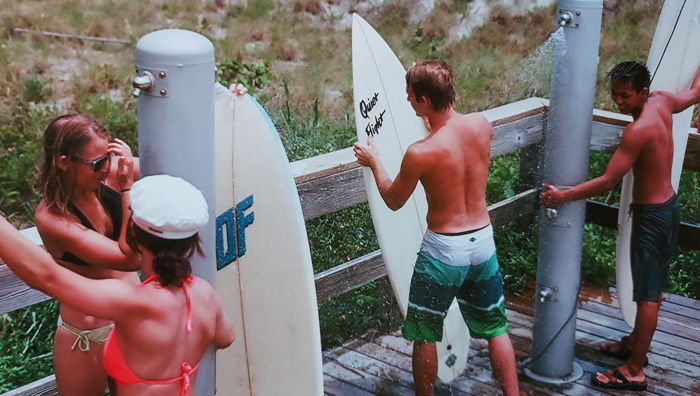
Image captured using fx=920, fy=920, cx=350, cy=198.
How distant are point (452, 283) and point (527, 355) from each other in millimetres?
1140

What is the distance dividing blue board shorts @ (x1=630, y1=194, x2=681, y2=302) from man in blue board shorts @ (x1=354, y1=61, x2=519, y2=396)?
2.76 ft

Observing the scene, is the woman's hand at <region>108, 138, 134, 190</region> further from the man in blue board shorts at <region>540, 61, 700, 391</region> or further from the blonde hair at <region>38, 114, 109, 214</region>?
the man in blue board shorts at <region>540, 61, 700, 391</region>

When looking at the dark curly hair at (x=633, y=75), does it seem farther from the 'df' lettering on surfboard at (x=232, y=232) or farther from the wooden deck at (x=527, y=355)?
the 'df' lettering on surfboard at (x=232, y=232)

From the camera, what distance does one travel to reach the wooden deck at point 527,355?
409cm

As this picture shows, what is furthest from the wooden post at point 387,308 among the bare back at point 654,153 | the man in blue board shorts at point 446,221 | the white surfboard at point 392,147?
the bare back at point 654,153

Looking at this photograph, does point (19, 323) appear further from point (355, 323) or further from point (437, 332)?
point (437, 332)

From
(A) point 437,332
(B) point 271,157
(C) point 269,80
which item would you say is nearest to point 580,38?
(A) point 437,332

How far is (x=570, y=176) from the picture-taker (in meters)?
3.93

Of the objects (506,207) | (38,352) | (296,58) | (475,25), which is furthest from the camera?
(475,25)

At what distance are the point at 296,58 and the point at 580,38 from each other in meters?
6.13

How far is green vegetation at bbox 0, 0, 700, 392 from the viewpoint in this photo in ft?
16.4

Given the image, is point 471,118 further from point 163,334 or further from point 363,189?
point 163,334

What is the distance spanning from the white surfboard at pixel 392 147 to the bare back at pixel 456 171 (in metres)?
0.28

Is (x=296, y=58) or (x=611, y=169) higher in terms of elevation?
(x=611, y=169)
